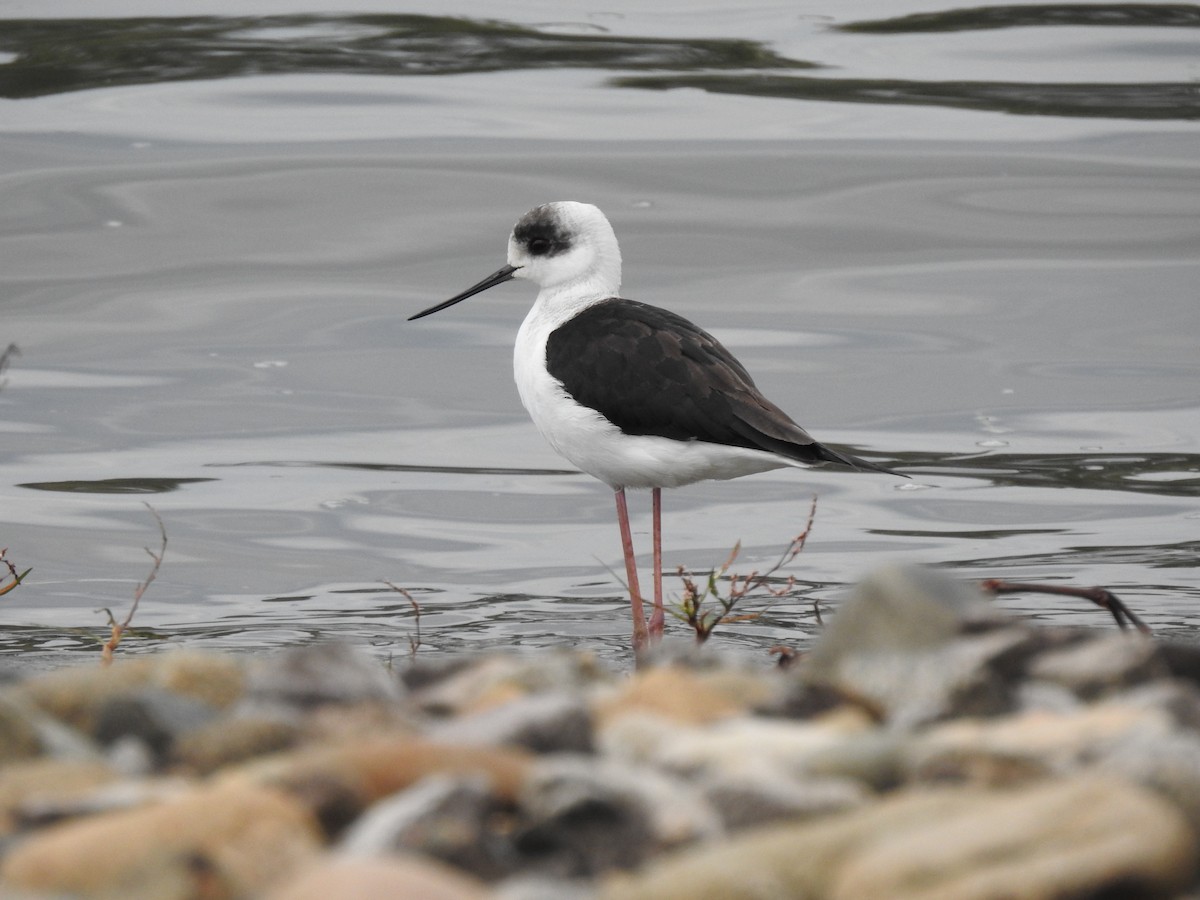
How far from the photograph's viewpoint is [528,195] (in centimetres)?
1471

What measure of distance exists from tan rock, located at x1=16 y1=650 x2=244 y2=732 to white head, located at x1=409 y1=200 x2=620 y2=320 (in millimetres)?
4288

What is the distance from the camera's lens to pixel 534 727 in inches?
122

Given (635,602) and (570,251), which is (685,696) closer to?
(635,602)

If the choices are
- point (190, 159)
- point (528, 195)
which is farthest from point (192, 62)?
point (528, 195)

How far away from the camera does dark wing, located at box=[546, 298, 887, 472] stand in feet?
22.4

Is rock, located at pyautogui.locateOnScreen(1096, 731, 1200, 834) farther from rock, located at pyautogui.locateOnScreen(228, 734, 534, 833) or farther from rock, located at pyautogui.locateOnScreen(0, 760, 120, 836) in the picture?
rock, located at pyautogui.locateOnScreen(0, 760, 120, 836)

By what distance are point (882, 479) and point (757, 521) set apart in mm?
1218

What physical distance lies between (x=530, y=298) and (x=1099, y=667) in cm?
1179

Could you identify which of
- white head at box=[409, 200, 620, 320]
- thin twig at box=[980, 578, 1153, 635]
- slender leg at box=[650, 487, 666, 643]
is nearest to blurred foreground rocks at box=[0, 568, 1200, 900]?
thin twig at box=[980, 578, 1153, 635]

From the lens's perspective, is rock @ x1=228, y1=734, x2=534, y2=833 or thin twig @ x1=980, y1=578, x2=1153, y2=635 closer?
rock @ x1=228, y1=734, x2=534, y2=833

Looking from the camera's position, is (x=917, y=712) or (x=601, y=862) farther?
(x=917, y=712)

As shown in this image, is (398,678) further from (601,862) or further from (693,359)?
(693,359)

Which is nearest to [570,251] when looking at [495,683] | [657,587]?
[657,587]

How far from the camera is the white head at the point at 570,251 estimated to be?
308 inches
